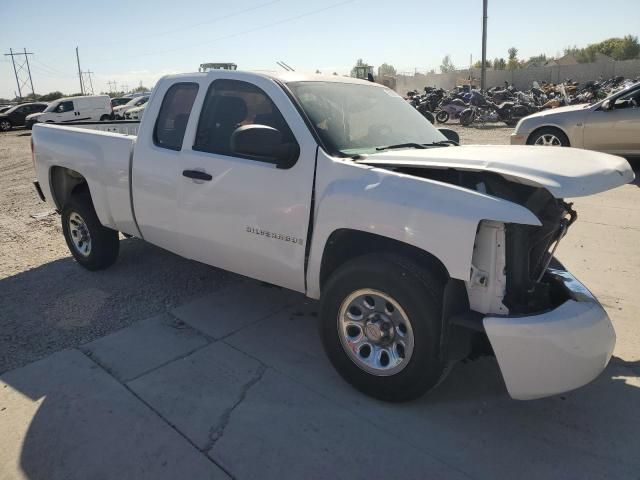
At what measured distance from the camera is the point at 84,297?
4.83 metres

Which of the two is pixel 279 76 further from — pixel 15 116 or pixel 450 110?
pixel 15 116

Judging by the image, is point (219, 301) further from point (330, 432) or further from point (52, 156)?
point (52, 156)

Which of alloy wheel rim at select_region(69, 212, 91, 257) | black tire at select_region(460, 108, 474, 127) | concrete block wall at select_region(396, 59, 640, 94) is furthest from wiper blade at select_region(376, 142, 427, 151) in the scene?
concrete block wall at select_region(396, 59, 640, 94)

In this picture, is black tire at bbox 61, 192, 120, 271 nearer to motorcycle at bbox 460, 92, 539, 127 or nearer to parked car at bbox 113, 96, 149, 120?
motorcycle at bbox 460, 92, 539, 127

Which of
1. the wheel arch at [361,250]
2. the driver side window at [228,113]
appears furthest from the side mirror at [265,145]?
the wheel arch at [361,250]

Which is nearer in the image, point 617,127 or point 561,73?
point 617,127

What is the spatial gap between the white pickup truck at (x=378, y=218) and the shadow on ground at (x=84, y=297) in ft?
2.29

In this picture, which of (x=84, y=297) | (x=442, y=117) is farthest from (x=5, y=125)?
(x=84, y=297)

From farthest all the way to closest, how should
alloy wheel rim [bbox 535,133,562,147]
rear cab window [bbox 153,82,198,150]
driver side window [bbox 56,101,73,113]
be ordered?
1. driver side window [bbox 56,101,73,113]
2. alloy wheel rim [bbox 535,133,562,147]
3. rear cab window [bbox 153,82,198,150]

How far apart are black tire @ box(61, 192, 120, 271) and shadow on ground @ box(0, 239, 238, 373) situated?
125 mm

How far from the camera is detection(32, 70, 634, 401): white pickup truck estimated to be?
2621 mm

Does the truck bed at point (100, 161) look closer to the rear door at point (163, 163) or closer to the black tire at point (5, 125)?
the rear door at point (163, 163)

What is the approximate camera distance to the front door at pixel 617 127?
9.33 metres

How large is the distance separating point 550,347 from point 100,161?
13.4 ft
